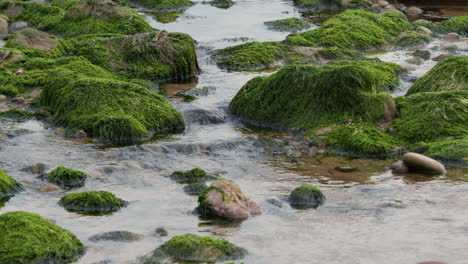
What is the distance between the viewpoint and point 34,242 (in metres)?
6.99

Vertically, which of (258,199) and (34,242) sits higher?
(34,242)

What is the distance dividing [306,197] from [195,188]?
134cm

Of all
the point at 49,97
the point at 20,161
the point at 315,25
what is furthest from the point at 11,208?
the point at 315,25

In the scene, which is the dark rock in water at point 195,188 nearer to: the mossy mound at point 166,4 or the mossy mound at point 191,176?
the mossy mound at point 191,176

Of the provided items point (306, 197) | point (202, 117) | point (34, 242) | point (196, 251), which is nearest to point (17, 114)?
point (202, 117)

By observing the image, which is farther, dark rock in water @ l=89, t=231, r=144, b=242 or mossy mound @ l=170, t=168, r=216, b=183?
mossy mound @ l=170, t=168, r=216, b=183

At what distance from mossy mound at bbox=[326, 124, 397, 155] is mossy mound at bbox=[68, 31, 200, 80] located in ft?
15.0

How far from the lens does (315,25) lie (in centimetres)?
2044

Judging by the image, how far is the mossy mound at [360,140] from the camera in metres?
10.5

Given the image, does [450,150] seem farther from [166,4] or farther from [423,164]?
[166,4]

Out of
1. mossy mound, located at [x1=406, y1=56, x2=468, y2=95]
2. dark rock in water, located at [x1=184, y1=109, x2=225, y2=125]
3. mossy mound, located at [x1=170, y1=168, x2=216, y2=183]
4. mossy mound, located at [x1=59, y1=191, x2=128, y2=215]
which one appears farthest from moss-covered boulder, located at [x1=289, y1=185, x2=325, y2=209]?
mossy mound, located at [x1=406, y1=56, x2=468, y2=95]

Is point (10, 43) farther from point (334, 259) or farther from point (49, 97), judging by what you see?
point (334, 259)

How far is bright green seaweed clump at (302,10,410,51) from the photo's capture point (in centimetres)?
1748

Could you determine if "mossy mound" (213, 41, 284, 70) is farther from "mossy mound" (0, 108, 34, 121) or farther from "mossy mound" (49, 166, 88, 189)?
"mossy mound" (49, 166, 88, 189)
